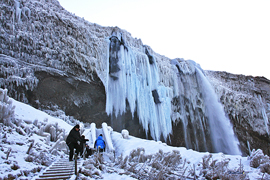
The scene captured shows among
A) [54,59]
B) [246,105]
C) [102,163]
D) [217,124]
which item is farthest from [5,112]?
[246,105]

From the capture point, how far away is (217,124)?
20312 mm

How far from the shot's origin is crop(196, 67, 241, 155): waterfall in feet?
66.4

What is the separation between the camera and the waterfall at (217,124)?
2025 cm

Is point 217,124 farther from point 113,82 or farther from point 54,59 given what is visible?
point 54,59

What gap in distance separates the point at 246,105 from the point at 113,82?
1612cm

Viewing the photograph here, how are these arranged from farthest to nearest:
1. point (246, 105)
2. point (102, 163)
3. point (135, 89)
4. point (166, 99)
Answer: point (246, 105) → point (166, 99) → point (135, 89) → point (102, 163)

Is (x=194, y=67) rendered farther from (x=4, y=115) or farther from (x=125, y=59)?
(x=4, y=115)

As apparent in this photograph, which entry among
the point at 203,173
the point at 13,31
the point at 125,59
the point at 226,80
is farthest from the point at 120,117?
the point at 226,80

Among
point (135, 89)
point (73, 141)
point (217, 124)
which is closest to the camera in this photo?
point (73, 141)

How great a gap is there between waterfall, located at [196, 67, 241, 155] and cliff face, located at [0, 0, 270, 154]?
21 centimetres

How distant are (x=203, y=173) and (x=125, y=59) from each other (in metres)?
12.6

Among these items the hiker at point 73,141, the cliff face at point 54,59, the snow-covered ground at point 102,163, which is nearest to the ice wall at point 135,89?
the cliff face at point 54,59

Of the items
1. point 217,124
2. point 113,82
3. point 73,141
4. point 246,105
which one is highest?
point 113,82

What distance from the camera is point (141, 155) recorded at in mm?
5383
